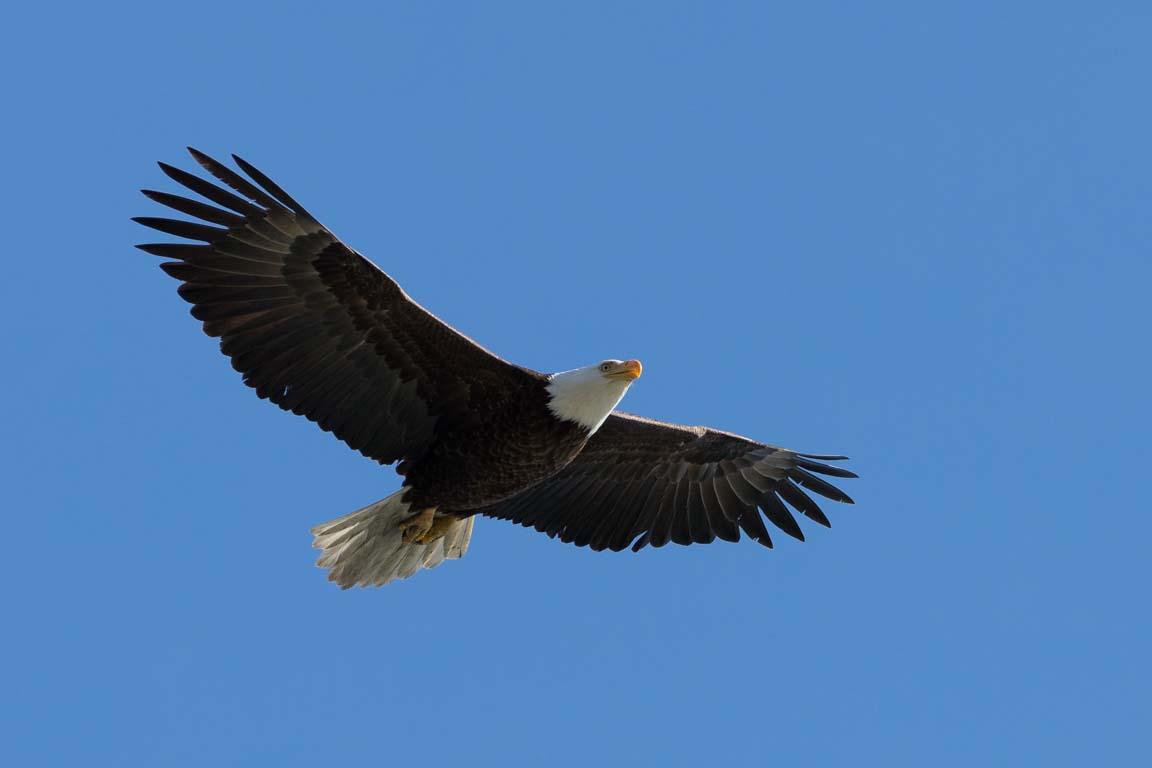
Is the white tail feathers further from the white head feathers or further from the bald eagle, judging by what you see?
the white head feathers

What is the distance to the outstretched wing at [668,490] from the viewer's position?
40.3ft

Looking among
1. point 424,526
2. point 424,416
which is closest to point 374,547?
point 424,526

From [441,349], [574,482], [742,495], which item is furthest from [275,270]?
[742,495]

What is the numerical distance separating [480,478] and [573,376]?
0.93m

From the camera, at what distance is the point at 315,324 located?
1077cm

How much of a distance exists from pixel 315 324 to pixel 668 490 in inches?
126

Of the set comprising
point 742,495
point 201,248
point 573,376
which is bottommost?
point 201,248

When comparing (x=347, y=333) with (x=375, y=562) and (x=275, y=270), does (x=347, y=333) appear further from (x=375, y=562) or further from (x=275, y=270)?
(x=375, y=562)

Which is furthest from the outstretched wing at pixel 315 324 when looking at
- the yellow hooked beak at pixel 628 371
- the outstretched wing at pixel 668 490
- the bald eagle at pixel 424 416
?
the outstretched wing at pixel 668 490

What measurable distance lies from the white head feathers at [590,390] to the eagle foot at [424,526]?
1.35 metres

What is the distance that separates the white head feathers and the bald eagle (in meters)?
0.01

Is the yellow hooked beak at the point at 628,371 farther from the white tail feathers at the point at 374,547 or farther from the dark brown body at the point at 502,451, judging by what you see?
the white tail feathers at the point at 374,547

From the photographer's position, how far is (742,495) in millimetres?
12703

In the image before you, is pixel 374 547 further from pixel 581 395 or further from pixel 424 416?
pixel 581 395
